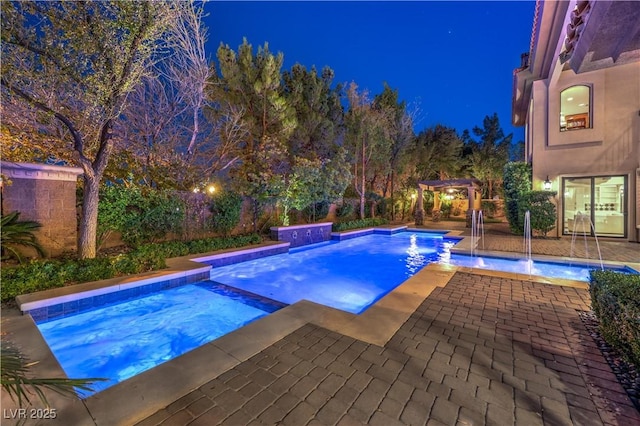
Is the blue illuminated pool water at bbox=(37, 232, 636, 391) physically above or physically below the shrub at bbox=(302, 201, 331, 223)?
below

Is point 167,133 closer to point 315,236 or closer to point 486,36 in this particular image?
point 315,236

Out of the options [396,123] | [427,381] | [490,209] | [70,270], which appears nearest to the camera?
[427,381]

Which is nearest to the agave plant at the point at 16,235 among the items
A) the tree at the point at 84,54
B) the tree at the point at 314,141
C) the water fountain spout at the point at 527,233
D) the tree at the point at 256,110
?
the tree at the point at 84,54

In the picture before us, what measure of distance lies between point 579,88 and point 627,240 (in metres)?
5.60

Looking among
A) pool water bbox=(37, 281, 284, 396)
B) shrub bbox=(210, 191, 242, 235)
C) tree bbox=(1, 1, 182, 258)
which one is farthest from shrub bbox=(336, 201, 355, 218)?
tree bbox=(1, 1, 182, 258)

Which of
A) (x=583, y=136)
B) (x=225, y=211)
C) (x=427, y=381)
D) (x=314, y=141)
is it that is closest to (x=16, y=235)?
(x=225, y=211)

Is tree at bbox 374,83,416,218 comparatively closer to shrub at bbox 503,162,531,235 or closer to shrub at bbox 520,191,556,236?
shrub at bbox 503,162,531,235

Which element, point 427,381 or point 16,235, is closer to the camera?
point 427,381

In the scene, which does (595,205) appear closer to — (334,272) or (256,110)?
(334,272)

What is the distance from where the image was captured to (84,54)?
529 cm

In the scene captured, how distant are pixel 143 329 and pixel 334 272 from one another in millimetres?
4728

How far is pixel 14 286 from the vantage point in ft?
14.3

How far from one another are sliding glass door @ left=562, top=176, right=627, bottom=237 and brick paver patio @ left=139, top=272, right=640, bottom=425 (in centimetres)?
966

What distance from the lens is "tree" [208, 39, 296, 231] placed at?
10.5m
